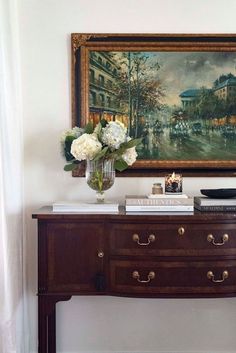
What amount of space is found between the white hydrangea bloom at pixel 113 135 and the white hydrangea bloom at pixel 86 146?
0.04 m

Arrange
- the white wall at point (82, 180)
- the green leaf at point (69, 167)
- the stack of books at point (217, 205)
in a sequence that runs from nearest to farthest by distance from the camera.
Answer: the stack of books at point (217, 205)
the green leaf at point (69, 167)
the white wall at point (82, 180)

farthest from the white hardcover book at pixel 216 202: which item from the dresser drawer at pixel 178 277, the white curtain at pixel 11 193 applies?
the white curtain at pixel 11 193

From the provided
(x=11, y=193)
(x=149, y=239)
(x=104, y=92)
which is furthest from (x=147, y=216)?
(x=104, y=92)

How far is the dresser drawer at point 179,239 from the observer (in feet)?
5.51

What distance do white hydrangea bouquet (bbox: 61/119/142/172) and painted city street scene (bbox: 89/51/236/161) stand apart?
28cm

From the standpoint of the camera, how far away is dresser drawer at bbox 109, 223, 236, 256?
1.68m

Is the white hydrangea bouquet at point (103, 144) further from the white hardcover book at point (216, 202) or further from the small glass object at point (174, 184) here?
the white hardcover book at point (216, 202)

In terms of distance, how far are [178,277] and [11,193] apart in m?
0.95

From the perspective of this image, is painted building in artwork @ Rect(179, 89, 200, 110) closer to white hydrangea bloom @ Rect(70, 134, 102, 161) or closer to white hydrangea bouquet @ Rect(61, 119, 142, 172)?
white hydrangea bouquet @ Rect(61, 119, 142, 172)

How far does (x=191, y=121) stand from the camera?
213 cm

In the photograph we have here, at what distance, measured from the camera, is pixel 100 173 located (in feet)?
5.99

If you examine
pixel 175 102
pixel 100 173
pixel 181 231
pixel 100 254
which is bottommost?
pixel 100 254

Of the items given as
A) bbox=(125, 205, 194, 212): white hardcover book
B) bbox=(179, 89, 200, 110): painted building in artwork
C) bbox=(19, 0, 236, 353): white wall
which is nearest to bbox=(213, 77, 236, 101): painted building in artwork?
bbox=(179, 89, 200, 110): painted building in artwork

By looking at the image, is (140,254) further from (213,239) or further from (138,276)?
(213,239)
